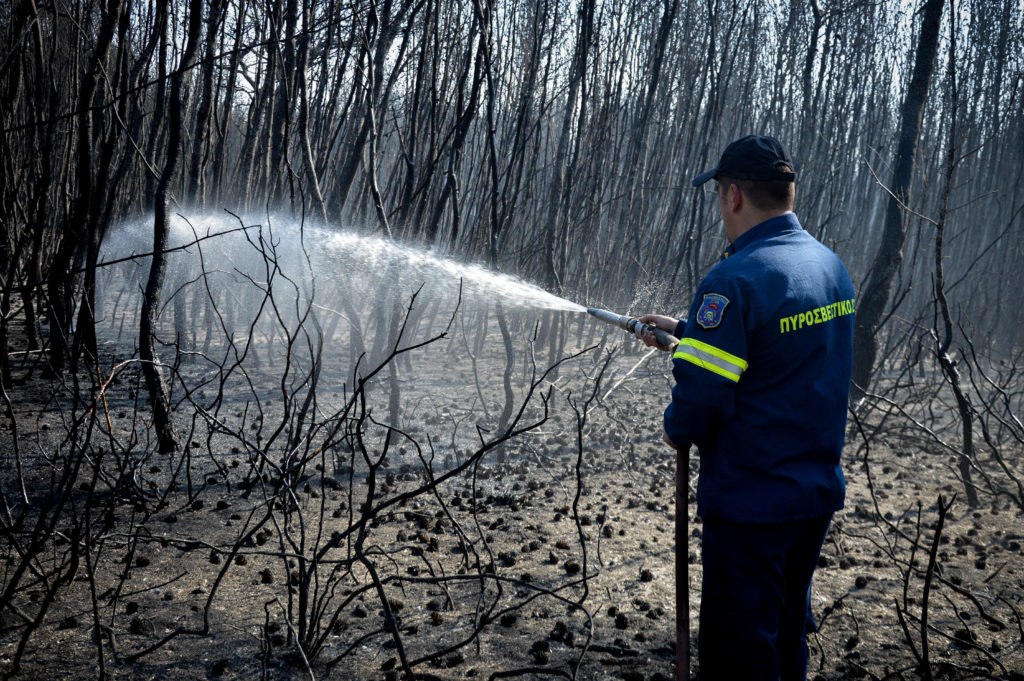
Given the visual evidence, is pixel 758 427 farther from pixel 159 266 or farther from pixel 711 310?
pixel 159 266

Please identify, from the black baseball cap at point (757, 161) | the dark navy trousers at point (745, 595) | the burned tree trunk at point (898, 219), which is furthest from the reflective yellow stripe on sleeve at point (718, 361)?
the burned tree trunk at point (898, 219)

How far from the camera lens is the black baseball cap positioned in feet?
7.40

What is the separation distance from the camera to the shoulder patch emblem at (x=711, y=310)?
80.3 inches

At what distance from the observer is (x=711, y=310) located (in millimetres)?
2061

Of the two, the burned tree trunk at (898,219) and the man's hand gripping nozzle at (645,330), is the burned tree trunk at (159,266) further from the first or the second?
the burned tree trunk at (898,219)

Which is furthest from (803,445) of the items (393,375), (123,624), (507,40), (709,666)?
(507,40)

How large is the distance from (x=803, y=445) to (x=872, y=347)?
500cm

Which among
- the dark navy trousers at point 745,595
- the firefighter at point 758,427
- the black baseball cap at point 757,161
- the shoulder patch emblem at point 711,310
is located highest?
the black baseball cap at point 757,161

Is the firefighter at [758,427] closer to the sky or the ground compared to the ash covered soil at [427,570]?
closer to the sky

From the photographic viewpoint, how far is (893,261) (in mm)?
6348

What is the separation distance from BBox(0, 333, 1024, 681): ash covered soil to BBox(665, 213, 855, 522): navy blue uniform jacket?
0.51 metres

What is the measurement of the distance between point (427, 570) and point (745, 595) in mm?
1718

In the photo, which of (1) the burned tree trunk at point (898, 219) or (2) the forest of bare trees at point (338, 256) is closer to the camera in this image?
(2) the forest of bare trees at point (338, 256)

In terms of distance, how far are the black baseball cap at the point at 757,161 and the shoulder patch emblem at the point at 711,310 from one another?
0.46 metres
